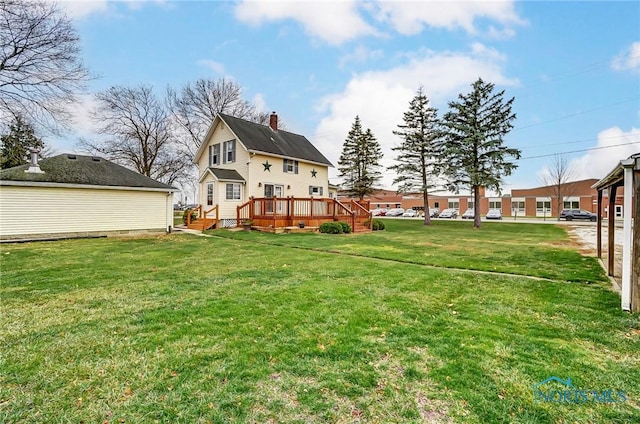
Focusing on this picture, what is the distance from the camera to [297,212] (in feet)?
60.4

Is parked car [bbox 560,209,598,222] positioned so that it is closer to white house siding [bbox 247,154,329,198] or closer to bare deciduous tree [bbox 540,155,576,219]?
bare deciduous tree [bbox 540,155,576,219]

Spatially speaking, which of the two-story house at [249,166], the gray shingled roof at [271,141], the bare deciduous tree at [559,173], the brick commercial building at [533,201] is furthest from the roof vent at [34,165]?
the bare deciduous tree at [559,173]

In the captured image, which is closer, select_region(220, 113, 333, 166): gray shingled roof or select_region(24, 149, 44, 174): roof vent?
select_region(24, 149, 44, 174): roof vent

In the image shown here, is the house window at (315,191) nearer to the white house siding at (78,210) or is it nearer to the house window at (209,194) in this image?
the house window at (209,194)

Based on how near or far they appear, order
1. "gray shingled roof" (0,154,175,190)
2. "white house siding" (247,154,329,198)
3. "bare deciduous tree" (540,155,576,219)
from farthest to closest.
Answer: "bare deciduous tree" (540,155,576,219), "white house siding" (247,154,329,198), "gray shingled roof" (0,154,175,190)

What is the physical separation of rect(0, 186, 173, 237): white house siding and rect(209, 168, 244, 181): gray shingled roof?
3274mm

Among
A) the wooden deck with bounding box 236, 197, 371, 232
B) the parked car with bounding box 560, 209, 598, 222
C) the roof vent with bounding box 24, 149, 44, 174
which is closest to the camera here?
the roof vent with bounding box 24, 149, 44, 174

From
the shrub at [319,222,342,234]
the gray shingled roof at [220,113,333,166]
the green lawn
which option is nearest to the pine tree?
the gray shingled roof at [220,113,333,166]

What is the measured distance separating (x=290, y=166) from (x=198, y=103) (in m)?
15.1

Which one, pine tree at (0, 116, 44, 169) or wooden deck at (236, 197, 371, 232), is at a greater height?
pine tree at (0, 116, 44, 169)
